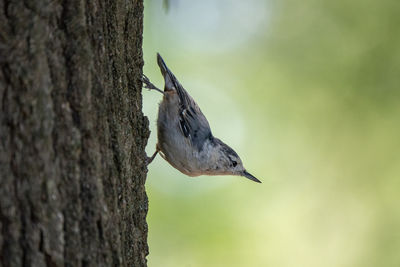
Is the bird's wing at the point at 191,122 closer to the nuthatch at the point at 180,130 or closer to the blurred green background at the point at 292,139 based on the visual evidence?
the nuthatch at the point at 180,130

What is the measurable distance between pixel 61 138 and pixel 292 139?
724cm

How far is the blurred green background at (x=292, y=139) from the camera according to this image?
314 inches

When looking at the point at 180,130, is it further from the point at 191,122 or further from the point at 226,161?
the point at 226,161

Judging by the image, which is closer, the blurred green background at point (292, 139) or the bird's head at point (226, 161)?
the bird's head at point (226, 161)

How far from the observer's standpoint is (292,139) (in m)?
9.25

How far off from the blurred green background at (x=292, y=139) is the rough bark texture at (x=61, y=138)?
16.5ft

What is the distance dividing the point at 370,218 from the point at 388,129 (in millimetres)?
1436

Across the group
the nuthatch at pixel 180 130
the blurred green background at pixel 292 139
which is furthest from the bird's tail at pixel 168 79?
the blurred green background at pixel 292 139

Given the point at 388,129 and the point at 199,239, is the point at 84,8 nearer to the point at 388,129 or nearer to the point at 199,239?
the point at 199,239

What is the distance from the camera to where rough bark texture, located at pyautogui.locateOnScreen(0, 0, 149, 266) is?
2.16m

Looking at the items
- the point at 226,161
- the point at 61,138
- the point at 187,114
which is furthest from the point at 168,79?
the point at 61,138

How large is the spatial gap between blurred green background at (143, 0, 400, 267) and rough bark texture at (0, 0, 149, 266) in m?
5.03

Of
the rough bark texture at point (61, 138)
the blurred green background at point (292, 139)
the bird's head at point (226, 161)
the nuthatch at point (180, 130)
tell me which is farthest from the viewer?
the blurred green background at point (292, 139)

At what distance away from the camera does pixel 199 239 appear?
8055 mm
